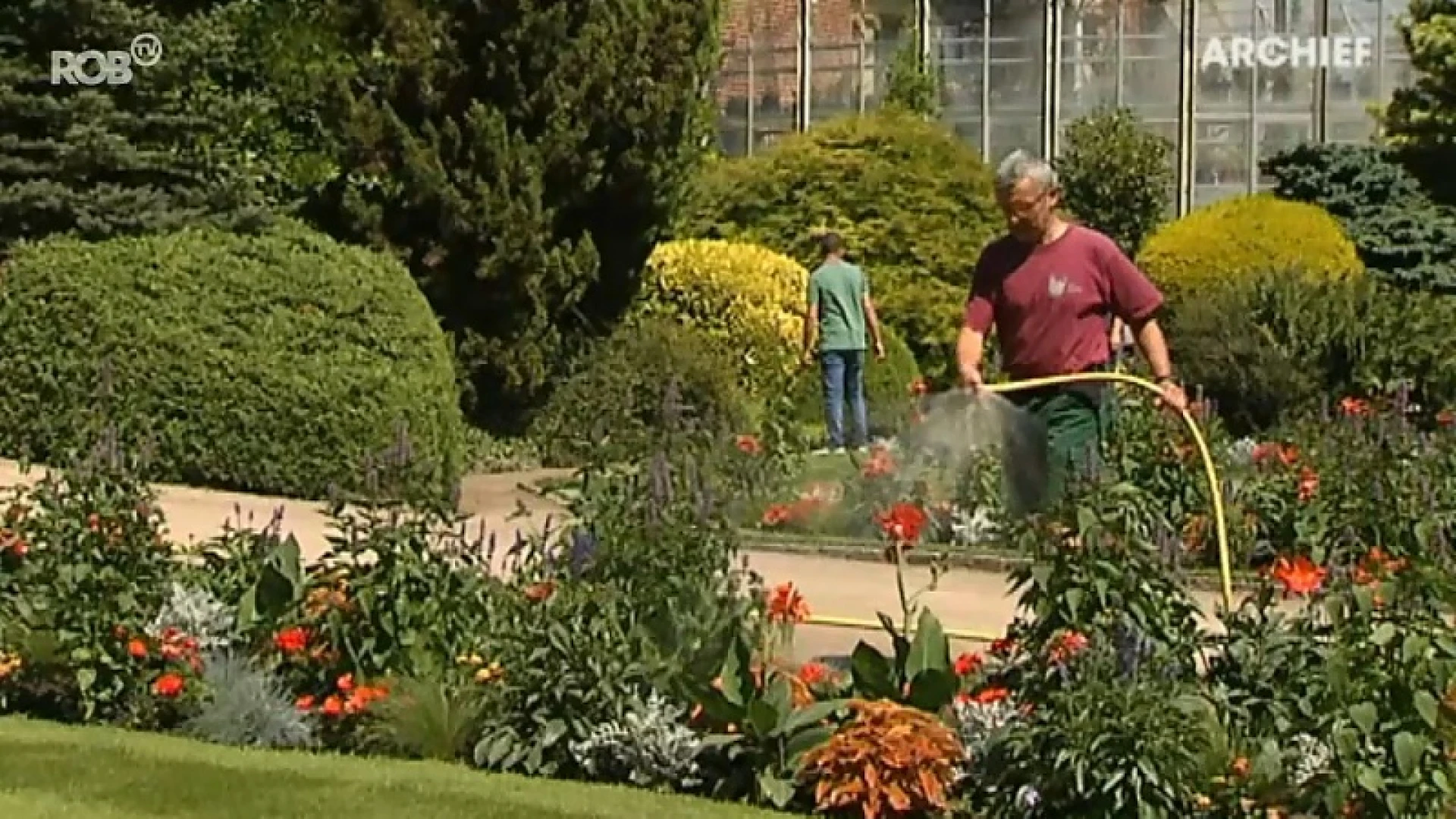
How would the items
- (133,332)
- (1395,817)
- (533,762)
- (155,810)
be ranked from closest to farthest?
(1395,817), (155,810), (533,762), (133,332)

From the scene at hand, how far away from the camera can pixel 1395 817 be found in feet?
21.0

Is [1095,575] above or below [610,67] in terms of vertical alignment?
below

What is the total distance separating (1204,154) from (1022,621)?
2608cm

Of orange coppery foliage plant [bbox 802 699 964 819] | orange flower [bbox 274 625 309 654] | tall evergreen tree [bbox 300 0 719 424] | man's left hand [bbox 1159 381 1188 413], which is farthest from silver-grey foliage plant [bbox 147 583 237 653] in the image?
tall evergreen tree [bbox 300 0 719 424]

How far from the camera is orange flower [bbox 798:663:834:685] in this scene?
304 inches

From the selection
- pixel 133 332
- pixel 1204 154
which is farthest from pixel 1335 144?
pixel 133 332

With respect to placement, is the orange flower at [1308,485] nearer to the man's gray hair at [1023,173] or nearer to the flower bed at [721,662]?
the flower bed at [721,662]

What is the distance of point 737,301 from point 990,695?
1474 cm

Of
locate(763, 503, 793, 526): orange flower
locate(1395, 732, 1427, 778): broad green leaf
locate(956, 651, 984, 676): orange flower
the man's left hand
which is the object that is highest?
the man's left hand

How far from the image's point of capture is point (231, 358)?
1546cm

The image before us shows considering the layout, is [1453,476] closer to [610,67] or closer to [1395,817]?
[1395,817]

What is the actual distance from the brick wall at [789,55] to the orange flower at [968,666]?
28011mm

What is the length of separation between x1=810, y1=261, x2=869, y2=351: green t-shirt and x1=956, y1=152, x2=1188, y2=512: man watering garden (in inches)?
352

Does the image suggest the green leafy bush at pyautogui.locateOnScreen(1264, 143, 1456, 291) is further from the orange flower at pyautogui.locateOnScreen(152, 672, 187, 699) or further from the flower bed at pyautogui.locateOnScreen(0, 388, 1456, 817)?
the orange flower at pyautogui.locateOnScreen(152, 672, 187, 699)
